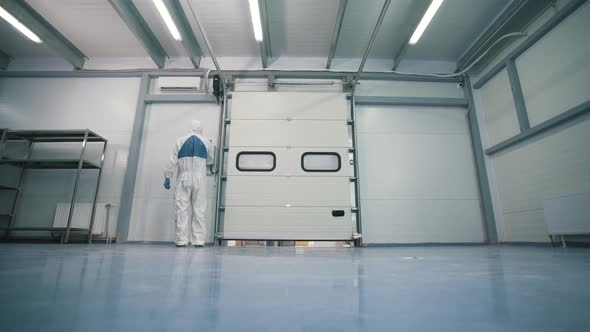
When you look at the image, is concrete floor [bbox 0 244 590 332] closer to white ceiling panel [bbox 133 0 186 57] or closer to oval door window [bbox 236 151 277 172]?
oval door window [bbox 236 151 277 172]

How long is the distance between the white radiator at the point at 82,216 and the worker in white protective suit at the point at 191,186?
1.46m

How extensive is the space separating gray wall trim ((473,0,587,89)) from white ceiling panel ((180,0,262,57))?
423 centimetres

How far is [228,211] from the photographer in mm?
4340

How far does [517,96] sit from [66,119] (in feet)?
25.8

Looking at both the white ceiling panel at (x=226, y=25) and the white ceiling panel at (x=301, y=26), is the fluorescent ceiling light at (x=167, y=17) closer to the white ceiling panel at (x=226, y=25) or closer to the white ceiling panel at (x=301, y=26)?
the white ceiling panel at (x=226, y=25)

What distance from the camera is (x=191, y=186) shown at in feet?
12.6

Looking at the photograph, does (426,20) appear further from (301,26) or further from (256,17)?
(256,17)

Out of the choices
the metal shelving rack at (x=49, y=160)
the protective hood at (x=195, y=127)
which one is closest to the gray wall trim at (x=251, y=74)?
the metal shelving rack at (x=49, y=160)

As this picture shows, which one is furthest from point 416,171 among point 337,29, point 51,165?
point 51,165

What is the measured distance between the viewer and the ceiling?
14.0 ft

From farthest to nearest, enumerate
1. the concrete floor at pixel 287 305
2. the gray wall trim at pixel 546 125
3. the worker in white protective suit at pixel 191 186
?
the worker in white protective suit at pixel 191 186 → the gray wall trim at pixel 546 125 → the concrete floor at pixel 287 305

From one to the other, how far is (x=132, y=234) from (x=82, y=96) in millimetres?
2918

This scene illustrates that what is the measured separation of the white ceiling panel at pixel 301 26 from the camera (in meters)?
4.25

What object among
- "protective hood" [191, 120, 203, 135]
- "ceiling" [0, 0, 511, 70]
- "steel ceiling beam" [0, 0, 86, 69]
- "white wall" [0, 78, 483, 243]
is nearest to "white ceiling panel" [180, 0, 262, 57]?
"ceiling" [0, 0, 511, 70]
